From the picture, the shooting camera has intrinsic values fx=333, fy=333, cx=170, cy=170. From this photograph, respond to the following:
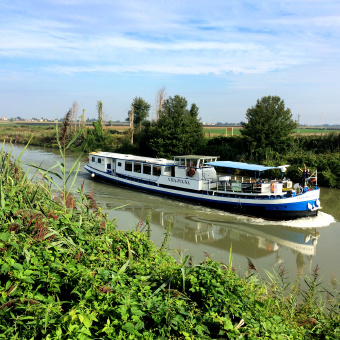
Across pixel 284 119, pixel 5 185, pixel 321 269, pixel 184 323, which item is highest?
pixel 284 119

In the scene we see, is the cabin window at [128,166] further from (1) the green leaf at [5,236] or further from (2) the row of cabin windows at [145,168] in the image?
(1) the green leaf at [5,236]

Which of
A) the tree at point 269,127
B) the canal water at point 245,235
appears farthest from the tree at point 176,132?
the canal water at point 245,235

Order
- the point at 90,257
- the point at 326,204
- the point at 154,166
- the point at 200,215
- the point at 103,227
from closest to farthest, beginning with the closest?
the point at 90,257, the point at 103,227, the point at 200,215, the point at 326,204, the point at 154,166

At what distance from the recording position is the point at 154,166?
798 inches

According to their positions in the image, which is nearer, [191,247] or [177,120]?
[191,247]

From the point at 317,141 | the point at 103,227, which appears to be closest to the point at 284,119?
the point at 317,141

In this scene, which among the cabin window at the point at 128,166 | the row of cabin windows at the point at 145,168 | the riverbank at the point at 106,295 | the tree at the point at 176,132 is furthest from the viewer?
the tree at the point at 176,132

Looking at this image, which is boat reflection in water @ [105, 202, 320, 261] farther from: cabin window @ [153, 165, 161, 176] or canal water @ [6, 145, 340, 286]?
cabin window @ [153, 165, 161, 176]

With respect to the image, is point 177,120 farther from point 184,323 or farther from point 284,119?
point 184,323

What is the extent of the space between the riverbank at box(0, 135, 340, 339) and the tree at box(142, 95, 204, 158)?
26.9 meters

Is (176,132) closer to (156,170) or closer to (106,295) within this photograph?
(156,170)

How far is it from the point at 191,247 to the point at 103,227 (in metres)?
6.77

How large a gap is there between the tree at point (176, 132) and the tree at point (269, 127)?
5938 millimetres

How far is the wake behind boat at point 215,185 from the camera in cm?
1533
